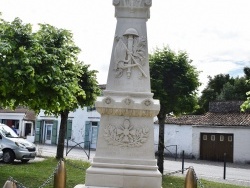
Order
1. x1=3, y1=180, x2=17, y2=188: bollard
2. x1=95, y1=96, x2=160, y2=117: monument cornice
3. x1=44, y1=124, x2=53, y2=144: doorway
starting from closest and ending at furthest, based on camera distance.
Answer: x1=3, y1=180, x2=17, y2=188: bollard < x1=95, y1=96, x2=160, y2=117: monument cornice < x1=44, y1=124, x2=53, y2=144: doorway

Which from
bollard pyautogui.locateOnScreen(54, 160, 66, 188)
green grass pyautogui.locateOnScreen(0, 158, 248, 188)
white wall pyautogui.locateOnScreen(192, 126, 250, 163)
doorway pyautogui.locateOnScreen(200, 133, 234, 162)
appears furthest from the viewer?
doorway pyautogui.locateOnScreen(200, 133, 234, 162)

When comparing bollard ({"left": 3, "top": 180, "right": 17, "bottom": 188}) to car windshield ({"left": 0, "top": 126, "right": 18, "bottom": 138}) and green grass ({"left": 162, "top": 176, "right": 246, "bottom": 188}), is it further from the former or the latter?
car windshield ({"left": 0, "top": 126, "right": 18, "bottom": 138})

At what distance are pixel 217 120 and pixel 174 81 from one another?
16675mm

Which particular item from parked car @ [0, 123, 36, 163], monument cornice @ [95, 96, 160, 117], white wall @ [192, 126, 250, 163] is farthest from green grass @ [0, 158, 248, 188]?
white wall @ [192, 126, 250, 163]

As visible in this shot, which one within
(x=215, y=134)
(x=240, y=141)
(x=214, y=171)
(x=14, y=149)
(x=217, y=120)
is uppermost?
(x=217, y=120)

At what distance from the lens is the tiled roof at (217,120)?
3023cm

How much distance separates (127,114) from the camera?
794 cm

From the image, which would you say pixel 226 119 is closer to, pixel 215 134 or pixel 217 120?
pixel 217 120

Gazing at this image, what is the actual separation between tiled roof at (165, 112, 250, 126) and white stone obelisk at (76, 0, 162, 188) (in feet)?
75.1

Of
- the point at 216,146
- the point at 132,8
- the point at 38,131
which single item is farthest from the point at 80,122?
the point at 132,8

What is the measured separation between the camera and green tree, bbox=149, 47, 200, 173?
1608cm

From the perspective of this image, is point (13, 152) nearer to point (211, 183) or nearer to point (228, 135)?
point (211, 183)

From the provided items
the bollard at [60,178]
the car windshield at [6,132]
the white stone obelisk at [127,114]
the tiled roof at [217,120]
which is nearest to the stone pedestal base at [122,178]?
the white stone obelisk at [127,114]

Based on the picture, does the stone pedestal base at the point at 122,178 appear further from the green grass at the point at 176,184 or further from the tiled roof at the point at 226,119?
the tiled roof at the point at 226,119
